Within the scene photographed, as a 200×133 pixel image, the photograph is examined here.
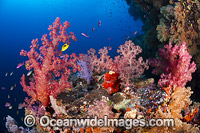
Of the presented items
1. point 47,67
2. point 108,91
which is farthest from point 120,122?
point 47,67

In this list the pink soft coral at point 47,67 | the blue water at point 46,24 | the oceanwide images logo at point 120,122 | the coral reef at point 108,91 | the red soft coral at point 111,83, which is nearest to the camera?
the oceanwide images logo at point 120,122

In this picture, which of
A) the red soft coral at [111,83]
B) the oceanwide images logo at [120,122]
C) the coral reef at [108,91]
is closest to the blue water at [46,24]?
the coral reef at [108,91]

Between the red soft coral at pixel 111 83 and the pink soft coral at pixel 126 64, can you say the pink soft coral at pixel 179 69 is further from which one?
the red soft coral at pixel 111 83

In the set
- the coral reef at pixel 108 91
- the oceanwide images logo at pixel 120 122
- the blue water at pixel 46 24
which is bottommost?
the oceanwide images logo at pixel 120 122

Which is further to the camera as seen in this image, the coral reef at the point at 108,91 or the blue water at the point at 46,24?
the blue water at the point at 46,24

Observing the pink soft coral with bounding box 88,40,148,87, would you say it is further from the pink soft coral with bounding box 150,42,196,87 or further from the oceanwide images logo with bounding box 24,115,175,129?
the oceanwide images logo with bounding box 24,115,175,129

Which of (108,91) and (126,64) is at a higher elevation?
(126,64)

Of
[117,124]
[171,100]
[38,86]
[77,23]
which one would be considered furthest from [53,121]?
[77,23]

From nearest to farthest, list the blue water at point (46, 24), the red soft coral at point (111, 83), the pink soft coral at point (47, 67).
A: the pink soft coral at point (47, 67) < the red soft coral at point (111, 83) < the blue water at point (46, 24)

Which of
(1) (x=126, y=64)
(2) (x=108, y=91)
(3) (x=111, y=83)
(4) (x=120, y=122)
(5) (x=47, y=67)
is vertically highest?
(1) (x=126, y=64)

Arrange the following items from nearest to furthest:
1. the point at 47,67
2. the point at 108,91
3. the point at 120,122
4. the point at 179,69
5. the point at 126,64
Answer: the point at 120,122 → the point at 47,67 → the point at 179,69 → the point at 108,91 → the point at 126,64

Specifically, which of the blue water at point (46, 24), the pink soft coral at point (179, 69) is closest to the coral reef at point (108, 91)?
the pink soft coral at point (179, 69)

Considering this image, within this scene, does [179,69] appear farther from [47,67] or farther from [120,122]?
[47,67]

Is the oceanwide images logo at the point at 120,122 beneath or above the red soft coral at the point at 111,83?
beneath
